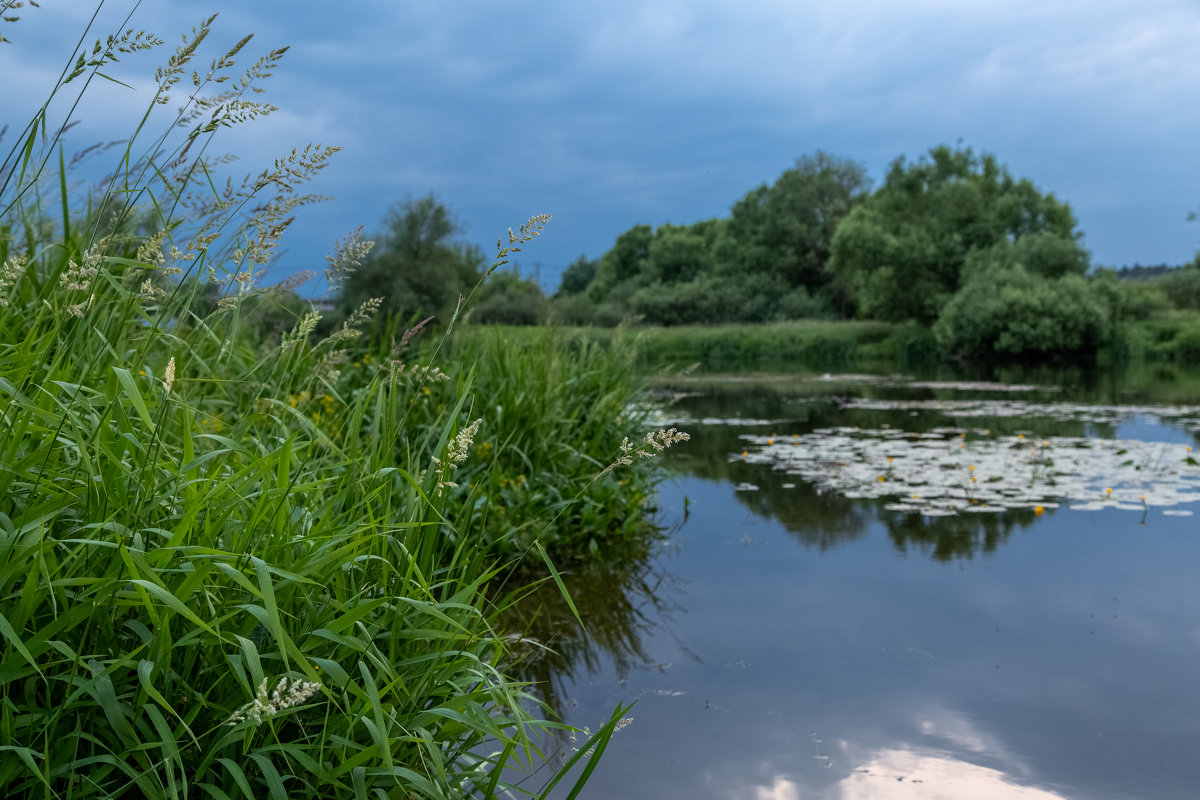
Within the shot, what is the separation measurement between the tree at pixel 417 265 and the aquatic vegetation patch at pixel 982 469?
1128cm

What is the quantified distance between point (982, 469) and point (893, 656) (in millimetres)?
4417

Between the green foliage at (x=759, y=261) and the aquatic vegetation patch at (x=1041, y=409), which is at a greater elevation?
the green foliage at (x=759, y=261)

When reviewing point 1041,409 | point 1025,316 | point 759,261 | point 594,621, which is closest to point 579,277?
point 759,261

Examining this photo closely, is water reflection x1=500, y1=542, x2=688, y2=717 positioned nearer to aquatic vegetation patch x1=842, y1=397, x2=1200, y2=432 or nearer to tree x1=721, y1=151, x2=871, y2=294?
aquatic vegetation patch x1=842, y1=397, x2=1200, y2=432

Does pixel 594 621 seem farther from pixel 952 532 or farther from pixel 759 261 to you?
pixel 759 261

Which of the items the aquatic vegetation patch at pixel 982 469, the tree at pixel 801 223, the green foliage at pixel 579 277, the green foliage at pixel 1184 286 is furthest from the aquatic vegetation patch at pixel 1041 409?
the green foliage at pixel 579 277

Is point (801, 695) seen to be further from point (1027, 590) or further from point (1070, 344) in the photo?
point (1070, 344)

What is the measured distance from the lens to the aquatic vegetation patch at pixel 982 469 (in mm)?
6023

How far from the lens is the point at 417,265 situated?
19.2 m

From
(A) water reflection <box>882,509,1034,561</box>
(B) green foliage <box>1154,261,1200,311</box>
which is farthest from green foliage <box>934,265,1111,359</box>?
(A) water reflection <box>882,509,1034,561</box>

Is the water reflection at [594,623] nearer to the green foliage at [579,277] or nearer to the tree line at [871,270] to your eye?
the tree line at [871,270]

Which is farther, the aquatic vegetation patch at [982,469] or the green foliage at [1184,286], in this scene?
the green foliage at [1184,286]

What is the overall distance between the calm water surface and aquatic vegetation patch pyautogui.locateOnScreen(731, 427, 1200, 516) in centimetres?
33

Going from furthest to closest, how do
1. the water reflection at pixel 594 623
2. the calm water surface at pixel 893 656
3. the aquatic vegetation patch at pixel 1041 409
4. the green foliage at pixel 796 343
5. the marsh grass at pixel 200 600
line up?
the green foliage at pixel 796 343, the aquatic vegetation patch at pixel 1041 409, the water reflection at pixel 594 623, the calm water surface at pixel 893 656, the marsh grass at pixel 200 600
